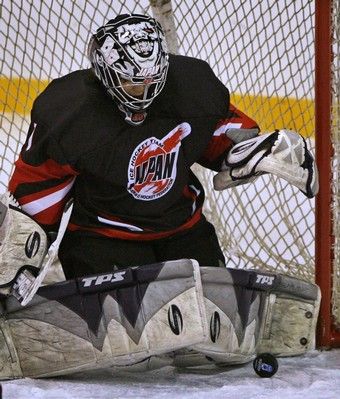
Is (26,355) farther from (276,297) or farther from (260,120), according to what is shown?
(260,120)

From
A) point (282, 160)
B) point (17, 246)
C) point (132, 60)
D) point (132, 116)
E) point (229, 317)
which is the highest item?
point (132, 60)

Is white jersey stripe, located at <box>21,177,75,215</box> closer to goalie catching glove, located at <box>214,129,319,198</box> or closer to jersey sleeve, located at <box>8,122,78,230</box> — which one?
jersey sleeve, located at <box>8,122,78,230</box>

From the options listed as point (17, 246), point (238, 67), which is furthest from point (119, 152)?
point (238, 67)

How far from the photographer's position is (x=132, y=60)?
9.46 ft

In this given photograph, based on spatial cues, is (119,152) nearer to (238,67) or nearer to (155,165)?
(155,165)

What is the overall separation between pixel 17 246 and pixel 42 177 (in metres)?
0.19

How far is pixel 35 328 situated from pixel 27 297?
112 mm

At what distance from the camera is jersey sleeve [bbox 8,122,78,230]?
9.55 ft

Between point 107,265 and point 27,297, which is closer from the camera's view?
point 27,297

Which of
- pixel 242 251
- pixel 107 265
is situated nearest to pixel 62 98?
pixel 107 265

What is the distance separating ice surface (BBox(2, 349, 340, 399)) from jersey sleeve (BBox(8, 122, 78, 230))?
0.39 m

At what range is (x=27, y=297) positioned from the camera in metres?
2.84

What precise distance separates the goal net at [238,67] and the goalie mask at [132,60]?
662 mm

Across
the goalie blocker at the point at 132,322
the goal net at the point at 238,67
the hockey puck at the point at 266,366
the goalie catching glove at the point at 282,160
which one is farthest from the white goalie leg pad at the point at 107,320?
the goal net at the point at 238,67
